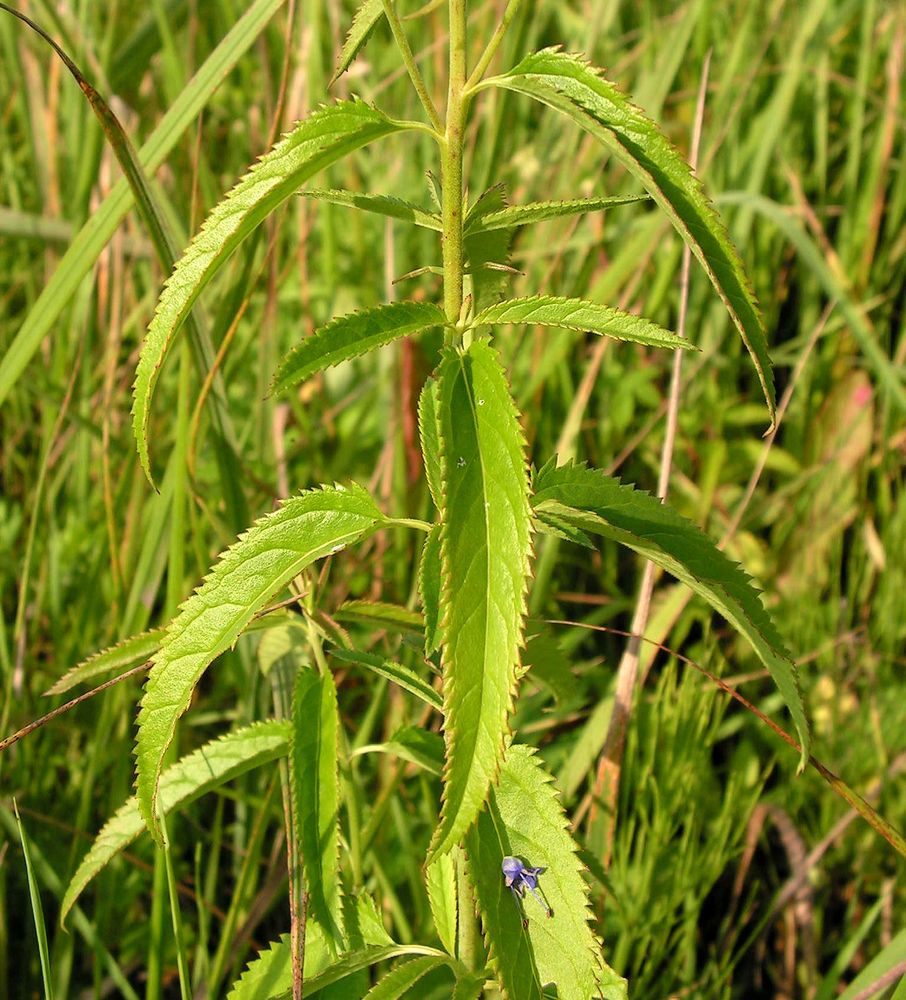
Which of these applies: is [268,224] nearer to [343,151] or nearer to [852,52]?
[343,151]

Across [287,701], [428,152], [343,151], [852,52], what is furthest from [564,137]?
[343,151]

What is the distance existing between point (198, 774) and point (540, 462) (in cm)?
95

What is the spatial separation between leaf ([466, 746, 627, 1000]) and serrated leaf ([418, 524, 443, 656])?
13cm

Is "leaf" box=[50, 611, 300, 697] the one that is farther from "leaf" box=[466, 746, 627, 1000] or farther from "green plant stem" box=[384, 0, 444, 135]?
"green plant stem" box=[384, 0, 444, 135]

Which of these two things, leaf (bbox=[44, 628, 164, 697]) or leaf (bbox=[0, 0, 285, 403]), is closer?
leaf (bbox=[44, 628, 164, 697])

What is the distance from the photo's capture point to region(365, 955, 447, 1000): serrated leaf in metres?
0.82

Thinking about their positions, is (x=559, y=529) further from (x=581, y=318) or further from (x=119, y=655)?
(x=119, y=655)

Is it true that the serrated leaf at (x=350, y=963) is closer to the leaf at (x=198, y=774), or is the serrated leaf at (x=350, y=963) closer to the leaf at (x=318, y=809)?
the leaf at (x=318, y=809)

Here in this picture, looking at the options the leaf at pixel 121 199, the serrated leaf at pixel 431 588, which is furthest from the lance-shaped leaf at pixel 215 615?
the leaf at pixel 121 199

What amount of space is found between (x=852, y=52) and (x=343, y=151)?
216 cm

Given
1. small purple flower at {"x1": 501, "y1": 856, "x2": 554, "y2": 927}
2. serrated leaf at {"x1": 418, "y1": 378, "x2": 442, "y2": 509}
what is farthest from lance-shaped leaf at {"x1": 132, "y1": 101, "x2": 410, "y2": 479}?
small purple flower at {"x1": 501, "y1": 856, "x2": 554, "y2": 927}

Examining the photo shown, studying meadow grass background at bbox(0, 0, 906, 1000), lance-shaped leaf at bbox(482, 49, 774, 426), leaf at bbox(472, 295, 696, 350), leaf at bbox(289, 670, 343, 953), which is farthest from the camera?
meadow grass background at bbox(0, 0, 906, 1000)

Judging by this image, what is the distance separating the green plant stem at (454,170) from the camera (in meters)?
0.69

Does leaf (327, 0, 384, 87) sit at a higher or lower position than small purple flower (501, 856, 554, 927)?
higher
